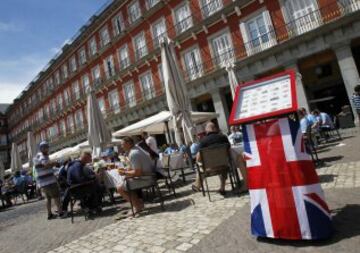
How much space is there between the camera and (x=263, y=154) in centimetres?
326

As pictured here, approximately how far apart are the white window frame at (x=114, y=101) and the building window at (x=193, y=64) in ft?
29.5

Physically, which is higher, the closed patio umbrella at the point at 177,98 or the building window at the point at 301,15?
the building window at the point at 301,15

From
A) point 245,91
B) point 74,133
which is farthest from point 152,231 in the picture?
point 74,133

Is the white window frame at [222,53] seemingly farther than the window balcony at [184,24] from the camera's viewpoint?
No

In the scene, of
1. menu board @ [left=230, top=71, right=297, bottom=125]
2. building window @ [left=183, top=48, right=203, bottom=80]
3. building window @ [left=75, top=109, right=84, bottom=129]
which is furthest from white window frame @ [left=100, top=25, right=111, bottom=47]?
menu board @ [left=230, top=71, right=297, bottom=125]

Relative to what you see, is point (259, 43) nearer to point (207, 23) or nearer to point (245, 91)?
point (207, 23)

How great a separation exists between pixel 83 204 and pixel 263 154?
200 inches

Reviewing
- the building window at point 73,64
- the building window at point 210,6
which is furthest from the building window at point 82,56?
the building window at point 210,6

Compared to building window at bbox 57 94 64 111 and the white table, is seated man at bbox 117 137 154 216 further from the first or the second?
building window at bbox 57 94 64 111

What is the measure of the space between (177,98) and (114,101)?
20.1m

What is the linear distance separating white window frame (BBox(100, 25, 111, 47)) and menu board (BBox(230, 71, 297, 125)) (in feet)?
84.7

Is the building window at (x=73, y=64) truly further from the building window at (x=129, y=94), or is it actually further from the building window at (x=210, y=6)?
the building window at (x=210, y=6)

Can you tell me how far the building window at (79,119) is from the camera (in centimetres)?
3291

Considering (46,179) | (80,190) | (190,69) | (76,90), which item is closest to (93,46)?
(76,90)
